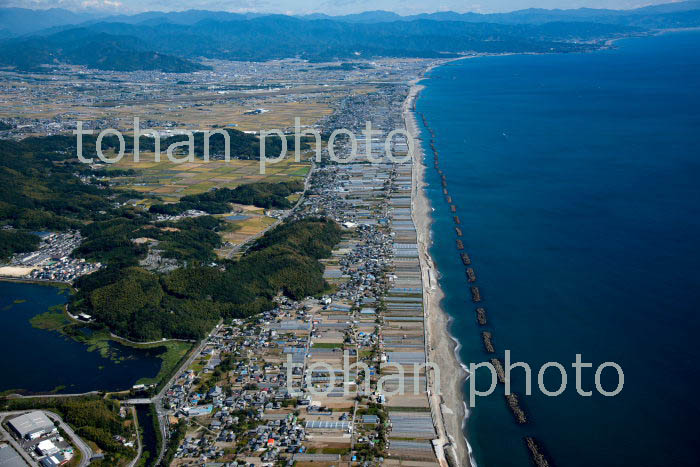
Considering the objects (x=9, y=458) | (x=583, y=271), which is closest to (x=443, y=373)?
(x=583, y=271)

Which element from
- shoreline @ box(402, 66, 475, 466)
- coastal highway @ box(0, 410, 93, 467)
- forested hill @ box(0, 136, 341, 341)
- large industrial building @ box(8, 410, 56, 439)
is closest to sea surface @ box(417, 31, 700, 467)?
shoreline @ box(402, 66, 475, 466)

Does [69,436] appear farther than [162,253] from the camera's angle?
No

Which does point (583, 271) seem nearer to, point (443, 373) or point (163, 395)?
point (443, 373)

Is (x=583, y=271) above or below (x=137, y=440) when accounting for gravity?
above

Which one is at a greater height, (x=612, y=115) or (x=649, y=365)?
(x=612, y=115)

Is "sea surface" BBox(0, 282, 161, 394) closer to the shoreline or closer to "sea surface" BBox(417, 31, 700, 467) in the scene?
the shoreline

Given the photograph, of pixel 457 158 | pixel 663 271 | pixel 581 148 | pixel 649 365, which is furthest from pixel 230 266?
pixel 581 148

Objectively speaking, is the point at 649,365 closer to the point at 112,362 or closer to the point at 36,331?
the point at 112,362
